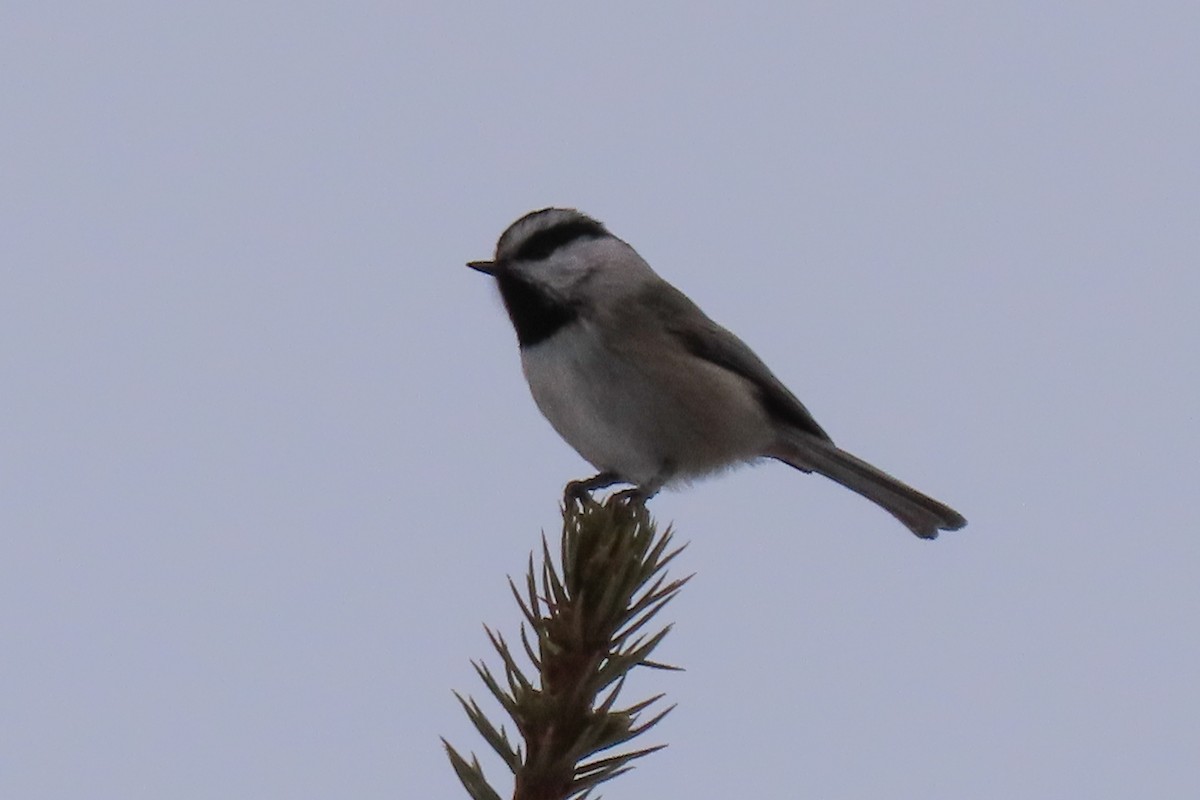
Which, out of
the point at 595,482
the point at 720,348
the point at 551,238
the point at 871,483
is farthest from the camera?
the point at 871,483

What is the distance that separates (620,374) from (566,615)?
7.20ft

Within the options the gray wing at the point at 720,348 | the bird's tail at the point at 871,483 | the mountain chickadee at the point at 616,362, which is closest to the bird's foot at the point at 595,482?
the mountain chickadee at the point at 616,362

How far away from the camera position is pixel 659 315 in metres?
4.04

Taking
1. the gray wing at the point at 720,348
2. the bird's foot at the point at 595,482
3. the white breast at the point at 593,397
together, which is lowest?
the bird's foot at the point at 595,482

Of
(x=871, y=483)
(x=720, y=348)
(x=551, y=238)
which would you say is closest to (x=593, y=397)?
(x=551, y=238)

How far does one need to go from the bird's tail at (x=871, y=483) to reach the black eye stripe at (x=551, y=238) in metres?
1.02

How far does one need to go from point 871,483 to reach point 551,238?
1.40 metres

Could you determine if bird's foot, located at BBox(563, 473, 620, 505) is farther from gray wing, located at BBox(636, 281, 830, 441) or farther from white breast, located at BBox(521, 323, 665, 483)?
gray wing, located at BBox(636, 281, 830, 441)

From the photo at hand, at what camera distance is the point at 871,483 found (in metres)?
4.35

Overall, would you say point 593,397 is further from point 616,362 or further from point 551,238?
point 551,238

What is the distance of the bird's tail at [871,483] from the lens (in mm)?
4277

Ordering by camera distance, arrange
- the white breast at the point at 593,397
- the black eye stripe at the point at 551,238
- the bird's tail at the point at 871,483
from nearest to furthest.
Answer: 1. the white breast at the point at 593,397
2. the black eye stripe at the point at 551,238
3. the bird's tail at the point at 871,483

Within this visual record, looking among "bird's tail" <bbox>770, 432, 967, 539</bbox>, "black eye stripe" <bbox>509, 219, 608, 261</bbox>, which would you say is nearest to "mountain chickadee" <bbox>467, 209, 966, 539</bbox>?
"black eye stripe" <bbox>509, 219, 608, 261</bbox>

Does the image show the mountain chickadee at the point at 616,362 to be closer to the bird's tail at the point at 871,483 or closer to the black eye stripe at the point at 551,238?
the black eye stripe at the point at 551,238
